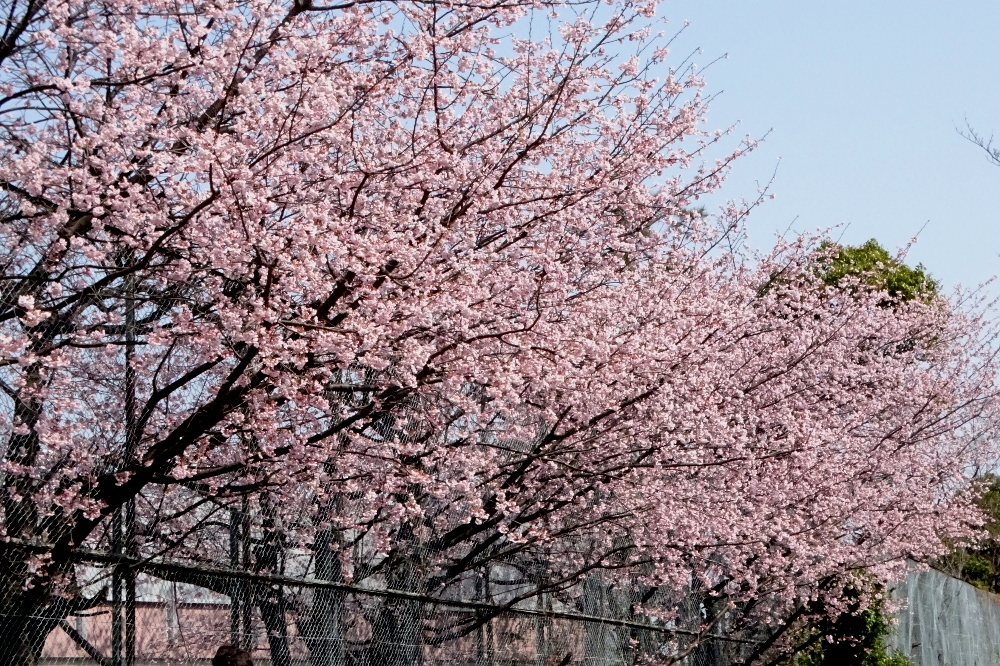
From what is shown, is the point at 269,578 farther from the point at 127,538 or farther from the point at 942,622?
the point at 942,622

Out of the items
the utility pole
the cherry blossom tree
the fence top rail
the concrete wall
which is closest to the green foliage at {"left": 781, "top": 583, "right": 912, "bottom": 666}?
the concrete wall

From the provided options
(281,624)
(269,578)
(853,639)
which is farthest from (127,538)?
(853,639)

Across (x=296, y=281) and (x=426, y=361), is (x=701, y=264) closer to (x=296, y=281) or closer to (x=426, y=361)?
(x=426, y=361)

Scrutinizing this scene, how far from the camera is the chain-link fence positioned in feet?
18.6

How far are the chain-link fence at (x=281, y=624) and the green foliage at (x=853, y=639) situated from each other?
794 centimetres

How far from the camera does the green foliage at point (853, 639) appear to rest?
54.3ft

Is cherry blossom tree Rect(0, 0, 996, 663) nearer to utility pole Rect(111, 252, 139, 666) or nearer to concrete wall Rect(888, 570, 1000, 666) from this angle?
utility pole Rect(111, 252, 139, 666)

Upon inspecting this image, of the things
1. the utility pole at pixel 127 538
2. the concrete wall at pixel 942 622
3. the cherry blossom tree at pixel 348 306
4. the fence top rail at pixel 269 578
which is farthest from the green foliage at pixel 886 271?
the utility pole at pixel 127 538

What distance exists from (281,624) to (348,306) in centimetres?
203

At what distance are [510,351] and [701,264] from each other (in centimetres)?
390

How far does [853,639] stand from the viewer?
16.5 m

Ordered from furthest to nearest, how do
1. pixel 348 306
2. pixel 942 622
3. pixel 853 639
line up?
1. pixel 942 622
2. pixel 853 639
3. pixel 348 306

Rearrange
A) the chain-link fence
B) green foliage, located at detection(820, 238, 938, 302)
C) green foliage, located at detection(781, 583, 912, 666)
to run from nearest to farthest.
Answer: the chain-link fence, green foliage, located at detection(781, 583, 912, 666), green foliage, located at detection(820, 238, 938, 302)

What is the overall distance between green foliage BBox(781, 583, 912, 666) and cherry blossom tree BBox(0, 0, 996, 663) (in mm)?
6818
